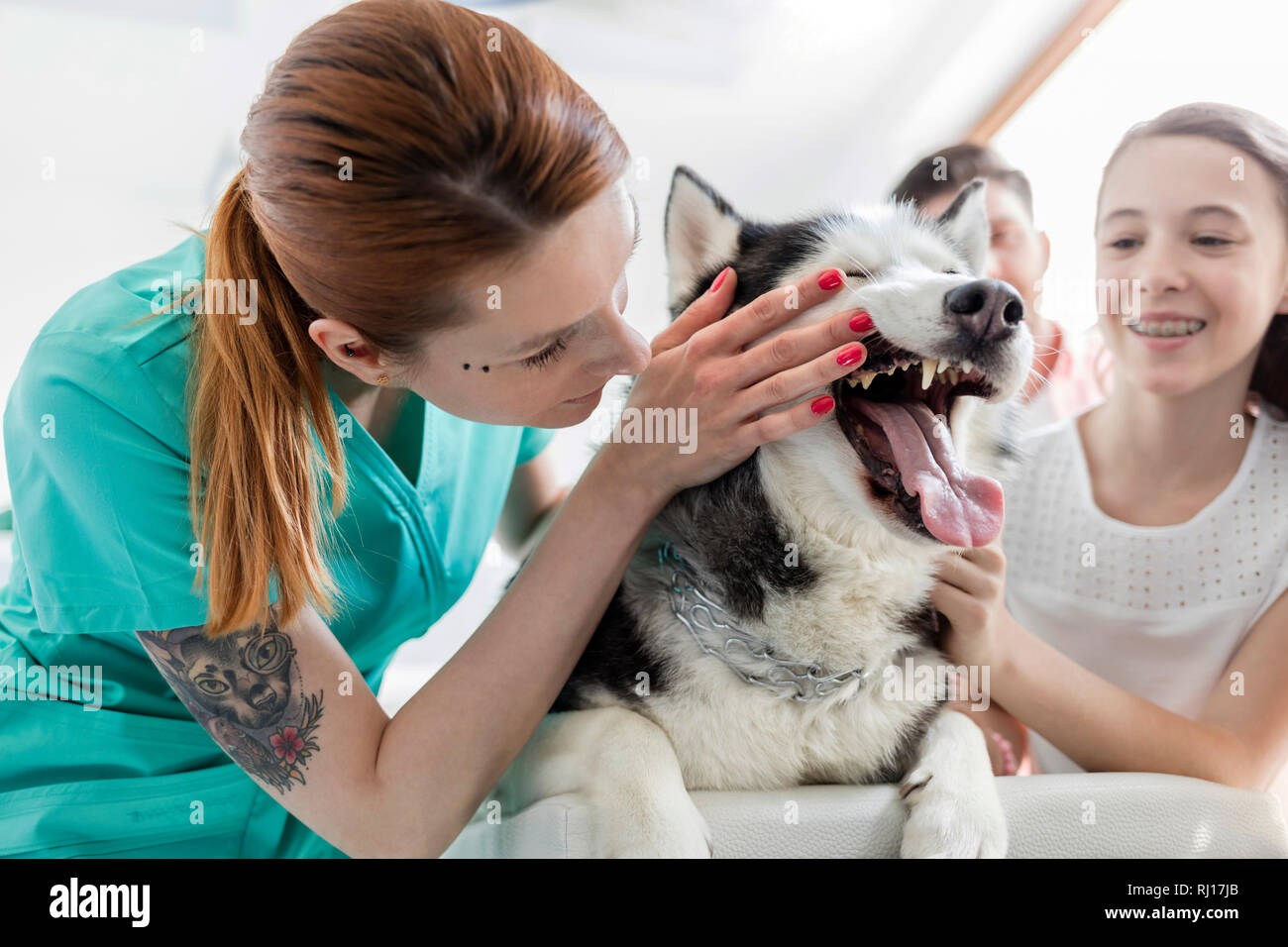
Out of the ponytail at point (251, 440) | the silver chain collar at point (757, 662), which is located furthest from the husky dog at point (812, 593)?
the ponytail at point (251, 440)

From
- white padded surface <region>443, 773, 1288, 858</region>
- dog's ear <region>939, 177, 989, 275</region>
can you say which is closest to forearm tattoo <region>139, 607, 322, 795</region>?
white padded surface <region>443, 773, 1288, 858</region>

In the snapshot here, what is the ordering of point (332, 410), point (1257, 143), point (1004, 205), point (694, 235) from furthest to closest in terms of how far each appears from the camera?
point (1004, 205) < point (1257, 143) < point (694, 235) < point (332, 410)

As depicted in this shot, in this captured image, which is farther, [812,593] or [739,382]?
[812,593]

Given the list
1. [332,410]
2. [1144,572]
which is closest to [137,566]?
[332,410]

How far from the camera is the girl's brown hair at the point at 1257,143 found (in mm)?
1302

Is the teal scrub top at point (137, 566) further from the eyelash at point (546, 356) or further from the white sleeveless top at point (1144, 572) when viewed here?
the white sleeveless top at point (1144, 572)

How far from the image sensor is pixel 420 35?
0.78 m

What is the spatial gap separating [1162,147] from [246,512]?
161cm

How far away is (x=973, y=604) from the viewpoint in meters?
1.08

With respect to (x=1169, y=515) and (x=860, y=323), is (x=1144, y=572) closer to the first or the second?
(x=1169, y=515)

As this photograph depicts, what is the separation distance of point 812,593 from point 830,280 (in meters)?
0.41

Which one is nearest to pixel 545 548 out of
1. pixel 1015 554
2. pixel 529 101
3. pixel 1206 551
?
pixel 529 101

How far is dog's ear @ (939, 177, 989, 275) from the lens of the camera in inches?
46.8

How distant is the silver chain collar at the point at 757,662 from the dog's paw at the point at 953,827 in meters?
0.18
